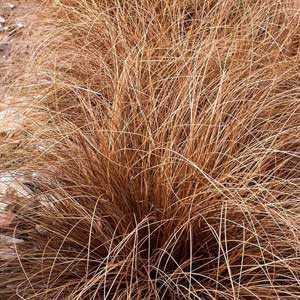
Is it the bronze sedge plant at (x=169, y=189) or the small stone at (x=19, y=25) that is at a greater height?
the small stone at (x=19, y=25)

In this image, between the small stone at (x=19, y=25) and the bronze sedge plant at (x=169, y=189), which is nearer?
the bronze sedge plant at (x=169, y=189)

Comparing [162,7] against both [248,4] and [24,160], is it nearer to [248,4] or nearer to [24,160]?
[248,4]

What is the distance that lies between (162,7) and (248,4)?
387mm

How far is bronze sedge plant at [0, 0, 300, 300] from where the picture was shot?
1507 millimetres

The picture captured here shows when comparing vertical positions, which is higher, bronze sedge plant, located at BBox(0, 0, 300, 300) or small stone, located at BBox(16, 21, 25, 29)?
small stone, located at BBox(16, 21, 25, 29)

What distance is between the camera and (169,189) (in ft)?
5.20

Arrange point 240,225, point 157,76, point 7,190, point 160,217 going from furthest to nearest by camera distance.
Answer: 1. point 157,76
2. point 7,190
3. point 160,217
4. point 240,225

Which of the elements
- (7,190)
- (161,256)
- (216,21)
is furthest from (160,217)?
(216,21)

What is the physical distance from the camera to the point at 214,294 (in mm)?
1484

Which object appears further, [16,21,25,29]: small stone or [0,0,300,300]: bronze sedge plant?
[16,21,25,29]: small stone

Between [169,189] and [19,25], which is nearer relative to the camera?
[169,189]

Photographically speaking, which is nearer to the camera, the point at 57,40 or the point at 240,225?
the point at 240,225

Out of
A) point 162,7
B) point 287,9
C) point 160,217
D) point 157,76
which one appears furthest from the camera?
point 162,7

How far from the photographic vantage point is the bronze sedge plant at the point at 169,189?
1507mm
